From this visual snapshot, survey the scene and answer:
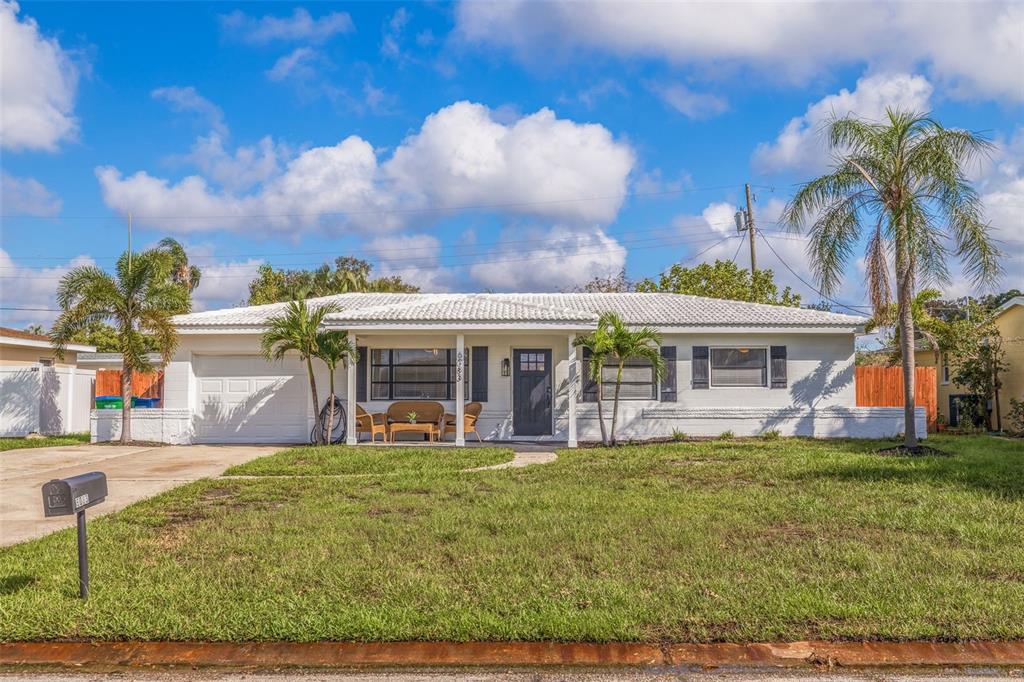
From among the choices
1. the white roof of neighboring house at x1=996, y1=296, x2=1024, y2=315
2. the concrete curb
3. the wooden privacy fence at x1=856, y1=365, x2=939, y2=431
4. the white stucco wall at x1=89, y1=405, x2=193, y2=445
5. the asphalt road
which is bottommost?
the asphalt road

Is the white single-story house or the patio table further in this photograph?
the white single-story house

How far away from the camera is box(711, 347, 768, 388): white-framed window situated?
17.6 m

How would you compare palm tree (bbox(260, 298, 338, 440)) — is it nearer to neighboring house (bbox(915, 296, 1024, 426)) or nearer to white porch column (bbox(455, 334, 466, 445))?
white porch column (bbox(455, 334, 466, 445))

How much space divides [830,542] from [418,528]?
3.96m

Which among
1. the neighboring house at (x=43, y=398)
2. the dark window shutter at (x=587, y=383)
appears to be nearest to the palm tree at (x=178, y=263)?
the neighboring house at (x=43, y=398)

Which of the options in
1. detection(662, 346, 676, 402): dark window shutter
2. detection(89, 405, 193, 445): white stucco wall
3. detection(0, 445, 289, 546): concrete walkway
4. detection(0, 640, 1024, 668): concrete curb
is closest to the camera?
detection(0, 640, 1024, 668): concrete curb

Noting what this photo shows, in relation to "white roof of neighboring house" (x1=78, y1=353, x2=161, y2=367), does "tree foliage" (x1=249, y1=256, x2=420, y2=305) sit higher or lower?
higher

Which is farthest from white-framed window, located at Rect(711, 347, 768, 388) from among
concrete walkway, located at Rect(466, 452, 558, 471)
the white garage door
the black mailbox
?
the black mailbox

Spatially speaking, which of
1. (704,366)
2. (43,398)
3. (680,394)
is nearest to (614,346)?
(680,394)

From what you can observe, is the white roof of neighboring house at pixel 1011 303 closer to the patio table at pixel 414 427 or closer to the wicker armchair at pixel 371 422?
the patio table at pixel 414 427

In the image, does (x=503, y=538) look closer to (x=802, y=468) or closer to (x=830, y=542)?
(x=830, y=542)

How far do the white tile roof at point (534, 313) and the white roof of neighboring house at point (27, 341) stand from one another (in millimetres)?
7378

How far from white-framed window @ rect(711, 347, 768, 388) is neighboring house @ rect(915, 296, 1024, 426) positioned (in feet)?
24.4

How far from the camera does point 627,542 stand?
7.10 m
